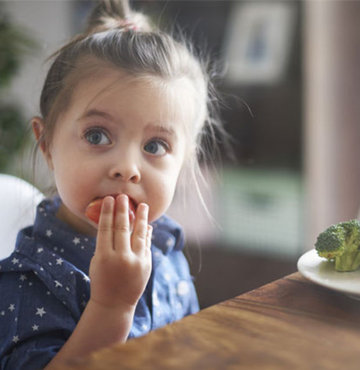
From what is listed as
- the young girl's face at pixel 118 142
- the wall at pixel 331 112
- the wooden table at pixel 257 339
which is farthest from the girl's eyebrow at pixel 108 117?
the wall at pixel 331 112

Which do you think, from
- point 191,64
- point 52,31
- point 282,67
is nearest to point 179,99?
point 191,64

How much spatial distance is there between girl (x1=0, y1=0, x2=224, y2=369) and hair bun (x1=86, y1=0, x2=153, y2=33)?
0.04 feet

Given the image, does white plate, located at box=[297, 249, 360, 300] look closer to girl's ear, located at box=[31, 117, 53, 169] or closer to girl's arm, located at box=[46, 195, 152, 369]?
girl's arm, located at box=[46, 195, 152, 369]

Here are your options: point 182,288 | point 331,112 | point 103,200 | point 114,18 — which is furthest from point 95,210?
point 331,112

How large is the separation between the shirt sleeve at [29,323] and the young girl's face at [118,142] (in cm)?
15

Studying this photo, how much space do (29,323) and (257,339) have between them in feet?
1.38

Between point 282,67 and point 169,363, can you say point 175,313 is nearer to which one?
point 169,363

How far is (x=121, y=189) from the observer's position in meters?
0.91

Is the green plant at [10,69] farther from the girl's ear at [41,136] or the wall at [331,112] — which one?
the girl's ear at [41,136]

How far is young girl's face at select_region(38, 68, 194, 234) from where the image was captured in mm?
921

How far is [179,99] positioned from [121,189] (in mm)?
221

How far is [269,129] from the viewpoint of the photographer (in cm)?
288

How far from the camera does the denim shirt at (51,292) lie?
85cm

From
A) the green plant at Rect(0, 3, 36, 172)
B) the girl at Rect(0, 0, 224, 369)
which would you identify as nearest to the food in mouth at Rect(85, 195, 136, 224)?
the girl at Rect(0, 0, 224, 369)
